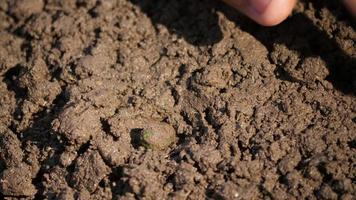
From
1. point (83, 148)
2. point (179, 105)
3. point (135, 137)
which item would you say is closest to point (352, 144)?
point (179, 105)

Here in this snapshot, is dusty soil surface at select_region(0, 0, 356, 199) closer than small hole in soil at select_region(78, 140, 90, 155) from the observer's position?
Yes

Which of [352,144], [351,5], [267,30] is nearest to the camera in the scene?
[352,144]

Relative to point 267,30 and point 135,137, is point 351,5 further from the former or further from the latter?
point 135,137

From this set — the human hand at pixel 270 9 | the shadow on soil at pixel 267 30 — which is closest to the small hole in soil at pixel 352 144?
the shadow on soil at pixel 267 30

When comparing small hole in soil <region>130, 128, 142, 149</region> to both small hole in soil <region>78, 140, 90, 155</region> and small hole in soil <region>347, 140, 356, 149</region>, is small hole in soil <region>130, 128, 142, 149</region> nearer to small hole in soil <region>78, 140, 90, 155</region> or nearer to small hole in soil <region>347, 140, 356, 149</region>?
small hole in soil <region>78, 140, 90, 155</region>

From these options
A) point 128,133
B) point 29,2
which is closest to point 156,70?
point 128,133

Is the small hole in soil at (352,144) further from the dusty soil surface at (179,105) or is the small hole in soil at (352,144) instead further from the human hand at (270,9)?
the human hand at (270,9)

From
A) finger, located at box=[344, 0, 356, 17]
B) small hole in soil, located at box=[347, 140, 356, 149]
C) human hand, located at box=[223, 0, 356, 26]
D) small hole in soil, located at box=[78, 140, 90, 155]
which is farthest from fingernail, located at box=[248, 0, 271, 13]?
small hole in soil, located at box=[78, 140, 90, 155]
